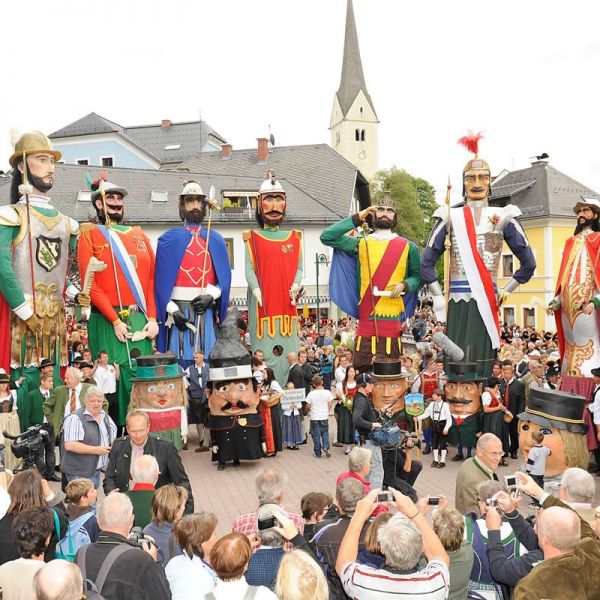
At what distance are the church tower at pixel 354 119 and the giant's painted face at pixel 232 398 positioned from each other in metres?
54.2

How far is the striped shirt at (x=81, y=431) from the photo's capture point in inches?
276

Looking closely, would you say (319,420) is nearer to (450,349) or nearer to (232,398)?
(232,398)

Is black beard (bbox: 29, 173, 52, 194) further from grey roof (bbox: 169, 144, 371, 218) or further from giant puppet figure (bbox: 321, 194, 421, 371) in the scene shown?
grey roof (bbox: 169, 144, 371, 218)

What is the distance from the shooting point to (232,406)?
9.50 m

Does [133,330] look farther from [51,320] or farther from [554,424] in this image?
[554,424]

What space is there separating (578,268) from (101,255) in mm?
6009

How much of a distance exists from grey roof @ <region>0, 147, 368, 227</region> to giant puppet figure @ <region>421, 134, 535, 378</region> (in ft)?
69.1

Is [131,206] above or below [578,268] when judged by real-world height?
above

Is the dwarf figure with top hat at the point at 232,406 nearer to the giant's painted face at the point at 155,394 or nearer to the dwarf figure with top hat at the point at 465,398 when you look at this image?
the giant's painted face at the point at 155,394

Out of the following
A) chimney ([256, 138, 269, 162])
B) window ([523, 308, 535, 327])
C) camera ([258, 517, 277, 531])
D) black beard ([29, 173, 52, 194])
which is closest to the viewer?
camera ([258, 517, 277, 531])

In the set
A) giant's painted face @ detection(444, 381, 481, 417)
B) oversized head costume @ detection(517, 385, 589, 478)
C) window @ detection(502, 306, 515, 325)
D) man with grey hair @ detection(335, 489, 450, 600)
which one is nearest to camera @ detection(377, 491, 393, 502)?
man with grey hair @ detection(335, 489, 450, 600)

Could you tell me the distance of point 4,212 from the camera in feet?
28.7

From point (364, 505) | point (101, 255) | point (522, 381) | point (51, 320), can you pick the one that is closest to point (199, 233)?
point (101, 255)

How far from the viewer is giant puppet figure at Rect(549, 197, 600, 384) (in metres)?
9.72
